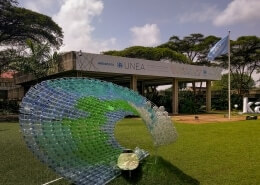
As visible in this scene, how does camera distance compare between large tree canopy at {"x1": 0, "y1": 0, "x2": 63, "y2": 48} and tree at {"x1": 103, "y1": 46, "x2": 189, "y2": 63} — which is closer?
large tree canopy at {"x1": 0, "y1": 0, "x2": 63, "y2": 48}

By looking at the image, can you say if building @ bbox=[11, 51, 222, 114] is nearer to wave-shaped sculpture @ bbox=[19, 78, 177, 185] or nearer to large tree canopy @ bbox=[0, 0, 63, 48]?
large tree canopy @ bbox=[0, 0, 63, 48]

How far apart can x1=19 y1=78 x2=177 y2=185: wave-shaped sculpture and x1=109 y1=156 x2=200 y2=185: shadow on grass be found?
264 mm

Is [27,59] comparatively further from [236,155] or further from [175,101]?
[236,155]

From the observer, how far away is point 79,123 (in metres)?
5.96

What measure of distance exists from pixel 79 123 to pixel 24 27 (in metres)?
23.6

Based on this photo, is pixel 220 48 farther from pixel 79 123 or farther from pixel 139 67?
pixel 79 123

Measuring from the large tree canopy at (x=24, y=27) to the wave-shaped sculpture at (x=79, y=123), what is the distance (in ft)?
71.4

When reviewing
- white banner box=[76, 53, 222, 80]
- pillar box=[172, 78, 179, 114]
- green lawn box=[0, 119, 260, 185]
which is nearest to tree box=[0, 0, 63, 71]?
white banner box=[76, 53, 222, 80]

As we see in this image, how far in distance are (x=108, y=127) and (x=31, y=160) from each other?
1.94 m

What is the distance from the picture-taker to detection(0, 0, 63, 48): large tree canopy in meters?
26.3

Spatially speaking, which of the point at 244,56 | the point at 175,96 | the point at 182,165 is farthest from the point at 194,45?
the point at 182,165

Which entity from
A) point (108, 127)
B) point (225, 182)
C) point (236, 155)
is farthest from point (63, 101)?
point (236, 155)

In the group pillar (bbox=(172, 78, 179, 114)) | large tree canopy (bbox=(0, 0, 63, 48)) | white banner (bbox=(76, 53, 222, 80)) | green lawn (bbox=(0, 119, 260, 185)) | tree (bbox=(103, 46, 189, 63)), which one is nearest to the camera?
green lawn (bbox=(0, 119, 260, 185))

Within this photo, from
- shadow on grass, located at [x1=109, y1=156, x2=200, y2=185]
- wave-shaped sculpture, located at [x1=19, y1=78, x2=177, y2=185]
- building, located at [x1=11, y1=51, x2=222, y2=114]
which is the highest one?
building, located at [x1=11, y1=51, x2=222, y2=114]
